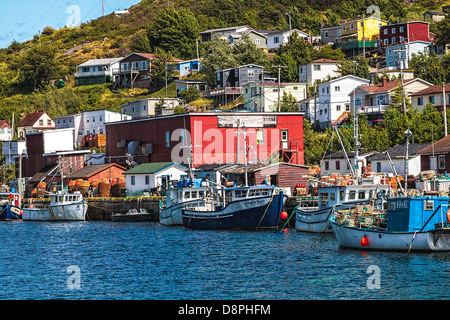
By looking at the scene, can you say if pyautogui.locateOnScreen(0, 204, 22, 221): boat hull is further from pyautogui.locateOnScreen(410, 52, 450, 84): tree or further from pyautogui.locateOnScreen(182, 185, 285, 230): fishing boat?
pyautogui.locateOnScreen(410, 52, 450, 84): tree

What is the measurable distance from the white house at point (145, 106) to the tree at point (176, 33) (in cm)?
3904

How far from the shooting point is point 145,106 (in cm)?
10825

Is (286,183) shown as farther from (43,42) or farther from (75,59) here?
(43,42)

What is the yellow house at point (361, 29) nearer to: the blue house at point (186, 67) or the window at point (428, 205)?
the blue house at point (186, 67)

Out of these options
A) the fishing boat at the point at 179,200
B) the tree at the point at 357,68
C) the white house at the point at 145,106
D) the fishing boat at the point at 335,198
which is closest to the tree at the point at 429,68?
the tree at the point at 357,68

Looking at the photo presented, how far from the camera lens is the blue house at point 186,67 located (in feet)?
440

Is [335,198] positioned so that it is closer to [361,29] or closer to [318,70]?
[318,70]

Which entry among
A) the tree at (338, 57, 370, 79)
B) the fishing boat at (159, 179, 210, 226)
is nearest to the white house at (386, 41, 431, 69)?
the tree at (338, 57, 370, 79)

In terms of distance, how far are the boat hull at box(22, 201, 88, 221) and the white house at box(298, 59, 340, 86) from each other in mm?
49986

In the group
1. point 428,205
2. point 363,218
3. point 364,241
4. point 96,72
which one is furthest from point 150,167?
point 96,72

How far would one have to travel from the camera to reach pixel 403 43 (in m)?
117

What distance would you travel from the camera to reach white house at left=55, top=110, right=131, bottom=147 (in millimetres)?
109375
